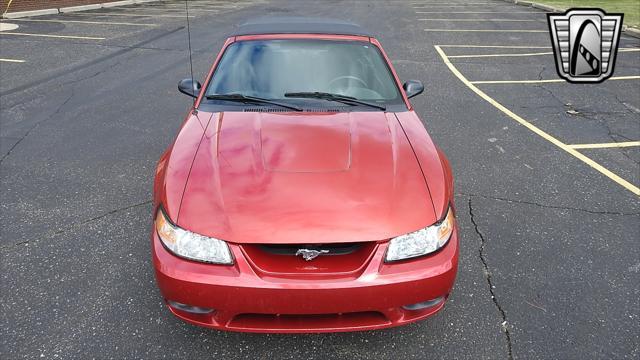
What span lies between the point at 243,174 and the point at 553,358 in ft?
6.71

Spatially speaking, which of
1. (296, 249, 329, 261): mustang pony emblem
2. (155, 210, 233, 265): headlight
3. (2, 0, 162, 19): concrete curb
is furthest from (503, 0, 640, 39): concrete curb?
(2, 0, 162, 19): concrete curb

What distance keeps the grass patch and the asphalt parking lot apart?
23.5 feet

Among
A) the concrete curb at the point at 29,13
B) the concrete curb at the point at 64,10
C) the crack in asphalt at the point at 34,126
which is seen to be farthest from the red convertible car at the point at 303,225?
the concrete curb at the point at 64,10

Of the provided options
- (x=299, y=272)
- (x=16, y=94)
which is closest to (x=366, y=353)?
(x=299, y=272)

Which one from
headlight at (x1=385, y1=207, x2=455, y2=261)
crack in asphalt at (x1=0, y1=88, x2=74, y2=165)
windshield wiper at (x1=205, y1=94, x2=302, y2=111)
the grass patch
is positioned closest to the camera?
headlight at (x1=385, y1=207, x2=455, y2=261)

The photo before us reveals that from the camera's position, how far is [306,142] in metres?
2.76

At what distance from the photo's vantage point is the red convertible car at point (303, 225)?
2.12 m

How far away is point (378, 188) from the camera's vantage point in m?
2.41

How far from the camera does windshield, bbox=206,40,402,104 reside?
11.1 ft

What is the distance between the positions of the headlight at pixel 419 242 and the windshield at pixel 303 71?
138 cm

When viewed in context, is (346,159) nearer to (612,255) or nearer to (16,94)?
(612,255)

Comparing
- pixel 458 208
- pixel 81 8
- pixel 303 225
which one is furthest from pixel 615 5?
pixel 81 8

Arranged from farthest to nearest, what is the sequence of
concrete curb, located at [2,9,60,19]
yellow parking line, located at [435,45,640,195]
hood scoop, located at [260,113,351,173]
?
concrete curb, located at [2,9,60,19] → yellow parking line, located at [435,45,640,195] → hood scoop, located at [260,113,351,173]

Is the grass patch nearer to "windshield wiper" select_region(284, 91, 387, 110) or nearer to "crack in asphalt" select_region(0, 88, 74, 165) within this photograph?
"windshield wiper" select_region(284, 91, 387, 110)
